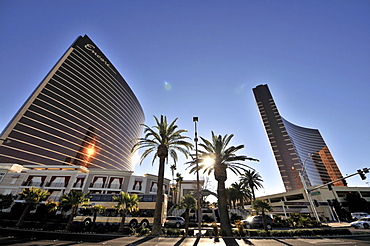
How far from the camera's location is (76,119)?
7525 centimetres

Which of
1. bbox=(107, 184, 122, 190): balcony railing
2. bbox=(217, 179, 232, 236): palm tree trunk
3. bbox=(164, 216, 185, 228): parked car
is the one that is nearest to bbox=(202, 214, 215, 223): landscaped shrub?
bbox=(164, 216, 185, 228): parked car

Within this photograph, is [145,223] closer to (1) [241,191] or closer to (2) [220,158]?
(2) [220,158]

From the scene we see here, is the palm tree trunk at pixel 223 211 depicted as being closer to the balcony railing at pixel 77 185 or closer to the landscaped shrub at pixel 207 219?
the landscaped shrub at pixel 207 219

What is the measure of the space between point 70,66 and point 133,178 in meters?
74.7

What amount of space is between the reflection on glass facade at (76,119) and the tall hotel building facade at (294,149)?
96927 millimetres

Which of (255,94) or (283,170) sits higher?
(255,94)

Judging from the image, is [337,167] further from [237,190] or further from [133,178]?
[133,178]

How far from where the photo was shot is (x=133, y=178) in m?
41.3

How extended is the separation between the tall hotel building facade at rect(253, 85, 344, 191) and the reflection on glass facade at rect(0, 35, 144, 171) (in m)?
96.9

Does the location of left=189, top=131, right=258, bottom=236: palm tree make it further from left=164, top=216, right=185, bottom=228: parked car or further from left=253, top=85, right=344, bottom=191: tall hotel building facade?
left=253, top=85, right=344, bottom=191: tall hotel building facade

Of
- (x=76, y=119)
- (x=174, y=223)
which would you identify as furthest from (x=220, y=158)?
(x=76, y=119)

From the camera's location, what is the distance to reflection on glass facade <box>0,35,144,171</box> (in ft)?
192

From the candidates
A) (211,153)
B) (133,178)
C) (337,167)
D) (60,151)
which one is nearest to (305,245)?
(211,153)

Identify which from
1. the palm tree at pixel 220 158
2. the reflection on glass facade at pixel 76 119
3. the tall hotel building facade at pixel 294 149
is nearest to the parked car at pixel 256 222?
the palm tree at pixel 220 158
